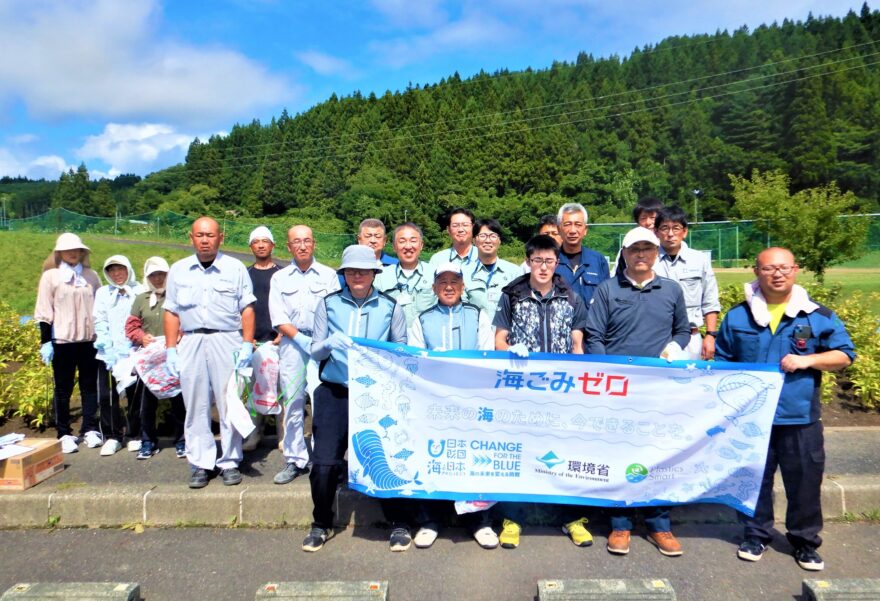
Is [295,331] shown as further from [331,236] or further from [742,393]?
[331,236]

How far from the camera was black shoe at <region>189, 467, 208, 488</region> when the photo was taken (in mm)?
4324

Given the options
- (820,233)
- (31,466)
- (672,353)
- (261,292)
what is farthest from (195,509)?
(820,233)

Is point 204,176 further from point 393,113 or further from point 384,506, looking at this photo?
point 384,506

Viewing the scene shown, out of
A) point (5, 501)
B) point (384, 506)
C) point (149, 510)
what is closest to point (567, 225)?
point (384, 506)

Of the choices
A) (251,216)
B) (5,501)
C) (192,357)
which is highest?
(251,216)

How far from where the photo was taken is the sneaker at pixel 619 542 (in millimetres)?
3656

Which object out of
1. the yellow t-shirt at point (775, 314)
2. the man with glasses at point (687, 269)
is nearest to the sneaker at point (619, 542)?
the yellow t-shirt at point (775, 314)

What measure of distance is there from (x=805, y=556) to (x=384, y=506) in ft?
8.57

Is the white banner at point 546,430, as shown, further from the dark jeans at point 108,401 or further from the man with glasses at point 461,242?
the dark jeans at point 108,401

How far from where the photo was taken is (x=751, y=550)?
362 centimetres

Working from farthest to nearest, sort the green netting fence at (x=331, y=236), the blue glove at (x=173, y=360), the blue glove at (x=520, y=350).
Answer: the green netting fence at (x=331, y=236)
the blue glove at (x=173, y=360)
the blue glove at (x=520, y=350)

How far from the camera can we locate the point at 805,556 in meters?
3.51

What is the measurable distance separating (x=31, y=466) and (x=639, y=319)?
4545 mm

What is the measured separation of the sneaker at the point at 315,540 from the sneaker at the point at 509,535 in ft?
3.81
